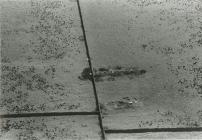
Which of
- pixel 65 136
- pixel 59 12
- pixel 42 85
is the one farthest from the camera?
pixel 59 12

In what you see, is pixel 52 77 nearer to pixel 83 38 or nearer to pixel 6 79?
pixel 6 79

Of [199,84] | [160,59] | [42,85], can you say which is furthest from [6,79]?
[199,84]

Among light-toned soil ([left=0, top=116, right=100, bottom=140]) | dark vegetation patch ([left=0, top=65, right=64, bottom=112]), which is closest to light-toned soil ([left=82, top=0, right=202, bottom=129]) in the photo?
light-toned soil ([left=0, top=116, right=100, bottom=140])

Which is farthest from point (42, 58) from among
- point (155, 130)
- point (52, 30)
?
point (155, 130)

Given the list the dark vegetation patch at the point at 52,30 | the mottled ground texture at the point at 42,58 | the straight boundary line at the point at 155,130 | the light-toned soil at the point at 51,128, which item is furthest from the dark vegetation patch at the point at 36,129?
the dark vegetation patch at the point at 52,30

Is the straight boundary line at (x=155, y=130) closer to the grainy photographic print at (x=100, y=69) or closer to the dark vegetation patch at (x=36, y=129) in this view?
the grainy photographic print at (x=100, y=69)

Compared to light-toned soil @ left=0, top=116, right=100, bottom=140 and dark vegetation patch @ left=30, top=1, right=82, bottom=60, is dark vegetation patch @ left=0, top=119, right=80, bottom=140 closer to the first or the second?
light-toned soil @ left=0, top=116, right=100, bottom=140
